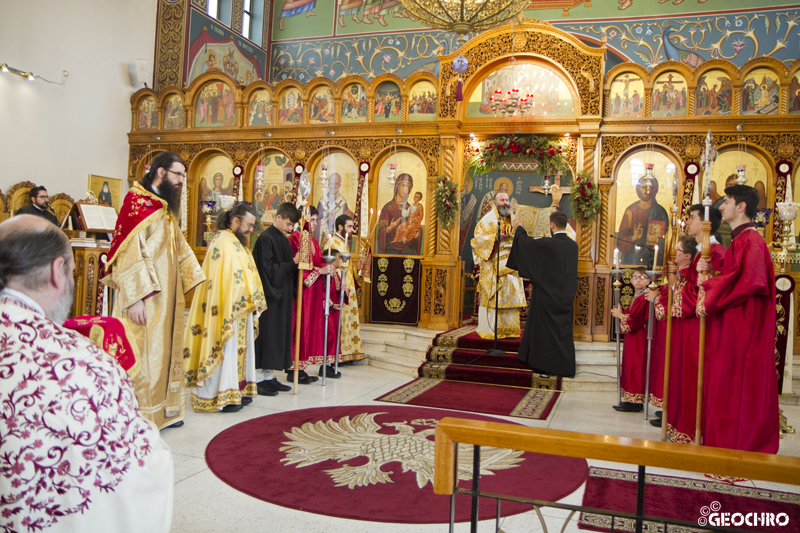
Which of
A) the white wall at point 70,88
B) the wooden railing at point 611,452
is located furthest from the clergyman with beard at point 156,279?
the white wall at point 70,88

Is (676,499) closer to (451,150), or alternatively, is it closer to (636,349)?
(636,349)

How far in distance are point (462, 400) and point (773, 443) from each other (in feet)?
10.3

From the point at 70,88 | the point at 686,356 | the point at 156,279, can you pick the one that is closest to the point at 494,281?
the point at 686,356

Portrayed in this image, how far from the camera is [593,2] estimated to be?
13.2 meters

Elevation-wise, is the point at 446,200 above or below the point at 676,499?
above

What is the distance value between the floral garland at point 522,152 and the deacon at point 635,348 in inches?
158

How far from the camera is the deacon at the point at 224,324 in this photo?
18.5 feet

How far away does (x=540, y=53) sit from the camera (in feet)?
31.3

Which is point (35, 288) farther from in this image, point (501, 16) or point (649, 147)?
point (649, 147)

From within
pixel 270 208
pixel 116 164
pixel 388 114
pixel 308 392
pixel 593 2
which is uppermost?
pixel 593 2

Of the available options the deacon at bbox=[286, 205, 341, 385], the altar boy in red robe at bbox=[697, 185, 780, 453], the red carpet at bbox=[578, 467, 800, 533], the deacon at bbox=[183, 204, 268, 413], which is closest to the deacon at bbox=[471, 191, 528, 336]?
the deacon at bbox=[286, 205, 341, 385]

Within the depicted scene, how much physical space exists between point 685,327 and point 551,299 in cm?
241

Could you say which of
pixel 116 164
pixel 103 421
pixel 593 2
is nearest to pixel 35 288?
pixel 103 421

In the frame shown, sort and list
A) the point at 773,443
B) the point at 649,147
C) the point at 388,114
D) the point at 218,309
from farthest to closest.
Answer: the point at 388,114, the point at 649,147, the point at 218,309, the point at 773,443
